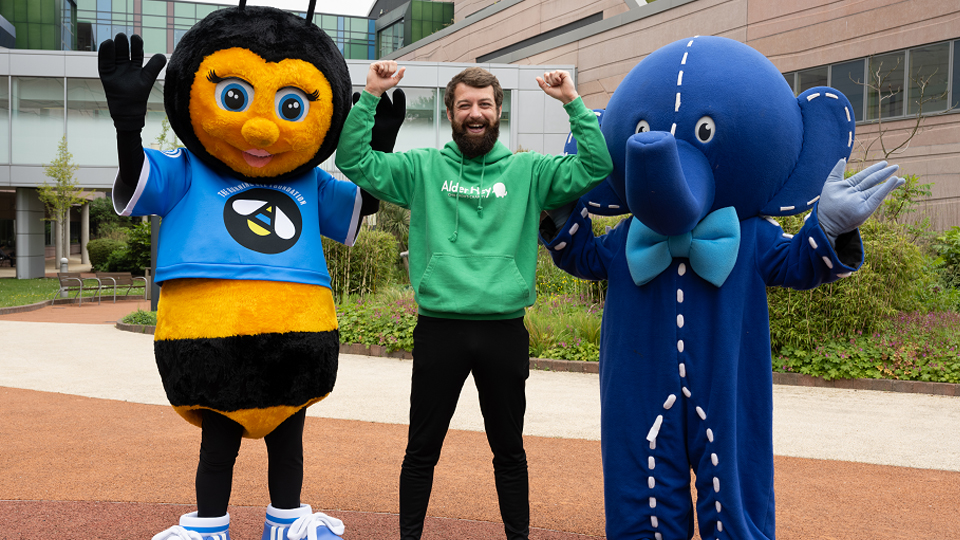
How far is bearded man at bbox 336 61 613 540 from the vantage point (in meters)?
2.97

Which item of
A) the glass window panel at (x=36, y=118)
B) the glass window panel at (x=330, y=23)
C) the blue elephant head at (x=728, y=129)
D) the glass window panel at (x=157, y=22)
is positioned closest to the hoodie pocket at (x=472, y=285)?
the blue elephant head at (x=728, y=129)

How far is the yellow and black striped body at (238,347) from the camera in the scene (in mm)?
2896

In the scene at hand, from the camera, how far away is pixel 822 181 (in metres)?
2.94

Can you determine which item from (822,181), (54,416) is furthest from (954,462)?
(54,416)

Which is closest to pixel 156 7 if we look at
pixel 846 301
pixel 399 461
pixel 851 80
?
pixel 851 80

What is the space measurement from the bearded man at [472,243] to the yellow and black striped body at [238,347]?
0.49m

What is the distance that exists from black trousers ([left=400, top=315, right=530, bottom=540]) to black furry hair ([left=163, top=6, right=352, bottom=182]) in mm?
978

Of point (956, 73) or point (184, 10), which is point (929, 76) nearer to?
point (956, 73)

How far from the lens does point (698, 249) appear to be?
2746 mm

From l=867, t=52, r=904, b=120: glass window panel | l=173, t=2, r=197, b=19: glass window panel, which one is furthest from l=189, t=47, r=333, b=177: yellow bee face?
l=173, t=2, r=197, b=19: glass window panel

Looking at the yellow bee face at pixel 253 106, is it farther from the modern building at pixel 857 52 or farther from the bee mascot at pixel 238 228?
the modern building at pixel 857 52

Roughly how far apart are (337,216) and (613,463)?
1.60 metres

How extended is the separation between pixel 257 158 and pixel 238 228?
0.30 meters

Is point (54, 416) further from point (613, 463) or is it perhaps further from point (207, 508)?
point (613, 463)
